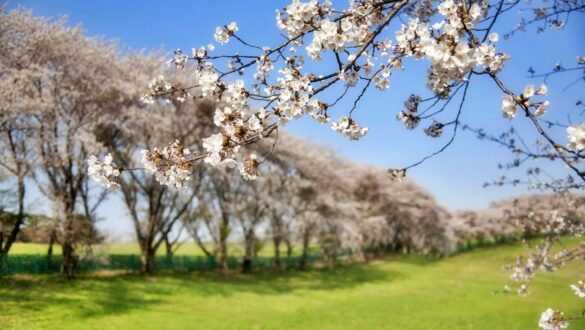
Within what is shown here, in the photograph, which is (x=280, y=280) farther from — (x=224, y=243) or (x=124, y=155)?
(x=124, y=155)

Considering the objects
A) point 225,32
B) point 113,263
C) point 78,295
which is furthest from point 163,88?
point 113,263

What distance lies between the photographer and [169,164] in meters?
3.98

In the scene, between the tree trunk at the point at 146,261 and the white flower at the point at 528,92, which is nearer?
the white flower at the point at 528,92

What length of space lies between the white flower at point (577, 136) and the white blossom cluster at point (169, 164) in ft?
9.65

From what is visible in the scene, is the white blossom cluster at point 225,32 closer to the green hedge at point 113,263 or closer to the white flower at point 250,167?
the white flower at point 250,167

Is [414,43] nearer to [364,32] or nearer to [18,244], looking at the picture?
[364,32]

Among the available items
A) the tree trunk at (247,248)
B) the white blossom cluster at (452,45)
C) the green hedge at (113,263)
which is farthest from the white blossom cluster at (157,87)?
the tree trunk at (247,248)

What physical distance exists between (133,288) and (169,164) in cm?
2005

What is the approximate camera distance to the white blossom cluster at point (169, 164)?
3.94m

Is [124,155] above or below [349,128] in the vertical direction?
above

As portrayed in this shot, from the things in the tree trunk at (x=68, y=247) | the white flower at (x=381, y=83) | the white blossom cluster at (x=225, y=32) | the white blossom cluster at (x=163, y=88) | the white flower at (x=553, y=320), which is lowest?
the white flower at (x=553, y=320)

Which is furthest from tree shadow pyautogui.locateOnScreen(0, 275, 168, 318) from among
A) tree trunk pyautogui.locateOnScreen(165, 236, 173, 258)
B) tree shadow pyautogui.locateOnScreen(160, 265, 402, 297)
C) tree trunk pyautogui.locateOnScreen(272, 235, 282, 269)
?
tree trunk pyautogui.locateOnScreen(272, 235, 282, 269)

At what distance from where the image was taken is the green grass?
1583 cm

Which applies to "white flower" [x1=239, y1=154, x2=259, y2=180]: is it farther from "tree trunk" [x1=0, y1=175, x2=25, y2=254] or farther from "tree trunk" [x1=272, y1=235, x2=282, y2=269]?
"tree trunk" [x1=272, y1=235, x2=282, y2=269]
